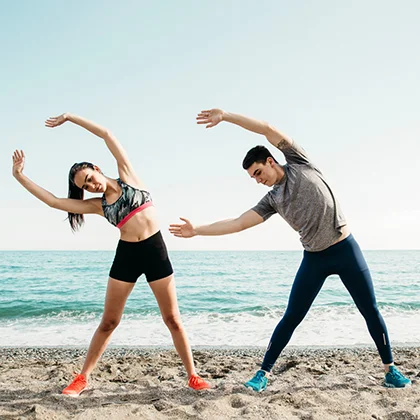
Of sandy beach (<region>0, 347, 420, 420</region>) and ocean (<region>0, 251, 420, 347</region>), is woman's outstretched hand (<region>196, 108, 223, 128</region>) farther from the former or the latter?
ocean (<region>0, 251, 420, 347</region>)

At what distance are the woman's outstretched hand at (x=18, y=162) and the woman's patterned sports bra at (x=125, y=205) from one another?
79 centimetres

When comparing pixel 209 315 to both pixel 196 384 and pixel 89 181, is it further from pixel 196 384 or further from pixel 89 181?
pixel 89 181

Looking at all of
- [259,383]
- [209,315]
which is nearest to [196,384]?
[259,383]

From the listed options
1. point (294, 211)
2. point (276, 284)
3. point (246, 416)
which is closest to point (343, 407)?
point (246, 416)

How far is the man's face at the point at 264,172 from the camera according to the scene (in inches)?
145

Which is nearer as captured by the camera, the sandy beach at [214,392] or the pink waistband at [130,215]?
the sandy beach at [214,392]

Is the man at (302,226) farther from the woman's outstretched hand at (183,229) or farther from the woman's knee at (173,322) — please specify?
the woman's knee at (173,322)

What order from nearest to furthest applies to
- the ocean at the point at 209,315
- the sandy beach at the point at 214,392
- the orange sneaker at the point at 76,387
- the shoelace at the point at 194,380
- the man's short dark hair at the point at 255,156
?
the sandy beach at the point at 214,392 < the man's short dark hair at the point at 255,156 < the orange sneaker at the point at 76,387 < the shoelace at the point at 194,380 < the ocean at the point at 209,315

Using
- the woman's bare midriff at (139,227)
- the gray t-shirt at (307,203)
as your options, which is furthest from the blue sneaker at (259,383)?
the woman's bare midriff at (139,227)

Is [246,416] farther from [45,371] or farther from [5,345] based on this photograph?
[5,345]

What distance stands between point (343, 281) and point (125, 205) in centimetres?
199

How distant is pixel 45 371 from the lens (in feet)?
16.8

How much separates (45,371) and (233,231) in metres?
2.94

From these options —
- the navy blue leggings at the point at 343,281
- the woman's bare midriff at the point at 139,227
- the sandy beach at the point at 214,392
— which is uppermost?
the woman's bare midriff at the point at 139,227
